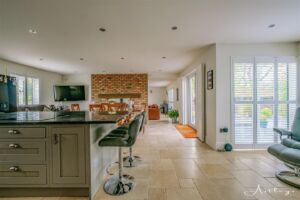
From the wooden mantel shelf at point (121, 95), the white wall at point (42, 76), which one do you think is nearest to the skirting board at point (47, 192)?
the white wall at point (42, 76)

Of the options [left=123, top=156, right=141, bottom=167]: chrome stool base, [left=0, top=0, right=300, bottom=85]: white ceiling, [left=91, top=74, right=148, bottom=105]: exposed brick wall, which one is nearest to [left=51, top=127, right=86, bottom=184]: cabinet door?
[left=123, top=156, right=141, bottom=167]: chrome stool base

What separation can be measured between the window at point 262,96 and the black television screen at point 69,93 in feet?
21.8

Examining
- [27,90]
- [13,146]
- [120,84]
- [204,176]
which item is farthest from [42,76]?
[204,176]

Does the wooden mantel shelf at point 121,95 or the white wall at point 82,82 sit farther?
the white wall at point 82,82

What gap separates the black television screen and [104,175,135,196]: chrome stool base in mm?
6284

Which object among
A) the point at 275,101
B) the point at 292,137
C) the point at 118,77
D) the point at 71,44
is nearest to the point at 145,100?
the point at 118,77

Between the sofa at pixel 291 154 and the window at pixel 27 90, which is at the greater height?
the window at pixel 27 90

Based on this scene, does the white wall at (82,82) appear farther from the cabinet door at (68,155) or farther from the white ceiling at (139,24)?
the cabinet door at (68,155)

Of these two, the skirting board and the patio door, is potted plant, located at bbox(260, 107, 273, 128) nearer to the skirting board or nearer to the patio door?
the patio door

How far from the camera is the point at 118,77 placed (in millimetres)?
7852

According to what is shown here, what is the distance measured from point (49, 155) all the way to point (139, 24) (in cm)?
228

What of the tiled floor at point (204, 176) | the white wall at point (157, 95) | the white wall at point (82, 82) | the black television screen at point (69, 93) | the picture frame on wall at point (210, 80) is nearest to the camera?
the tiled floor at point (204, 176)

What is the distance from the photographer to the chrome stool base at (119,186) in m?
2.12

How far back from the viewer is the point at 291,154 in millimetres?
2260
